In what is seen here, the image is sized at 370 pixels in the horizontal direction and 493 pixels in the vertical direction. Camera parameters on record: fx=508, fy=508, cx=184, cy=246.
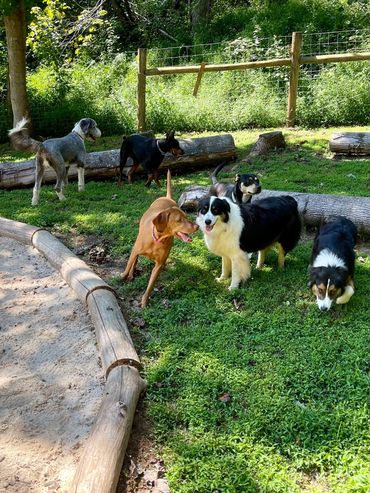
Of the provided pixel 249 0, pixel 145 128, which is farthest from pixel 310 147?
pixel 249 0

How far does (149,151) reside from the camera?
348 inches

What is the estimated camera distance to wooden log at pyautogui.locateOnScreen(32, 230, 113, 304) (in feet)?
17.0

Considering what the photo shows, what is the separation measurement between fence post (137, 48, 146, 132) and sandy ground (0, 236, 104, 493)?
756 cm

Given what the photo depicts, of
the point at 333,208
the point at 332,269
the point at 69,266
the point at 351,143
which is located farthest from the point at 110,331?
the point at 351,143

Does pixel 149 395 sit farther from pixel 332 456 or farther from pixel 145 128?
pixel 145 128

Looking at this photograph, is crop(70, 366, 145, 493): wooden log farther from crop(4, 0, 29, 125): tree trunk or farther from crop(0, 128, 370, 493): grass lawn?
crop(4, 0, 29, 125): tree trunk

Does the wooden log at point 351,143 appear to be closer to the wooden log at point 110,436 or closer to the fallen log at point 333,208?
the fallen log at point 333,208

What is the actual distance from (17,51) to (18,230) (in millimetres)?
5789

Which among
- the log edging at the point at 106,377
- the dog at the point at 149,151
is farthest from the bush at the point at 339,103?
the log edging at the point at 106,377

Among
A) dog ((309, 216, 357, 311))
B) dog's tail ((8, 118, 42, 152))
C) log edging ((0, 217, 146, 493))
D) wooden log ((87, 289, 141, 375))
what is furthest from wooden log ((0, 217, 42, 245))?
dog ((309, 216, 357, 311))

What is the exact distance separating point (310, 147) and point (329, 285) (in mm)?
6717

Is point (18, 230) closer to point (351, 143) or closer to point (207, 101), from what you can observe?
point (351, 143)

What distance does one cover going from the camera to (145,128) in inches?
505

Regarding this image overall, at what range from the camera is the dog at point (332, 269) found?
4.52m
